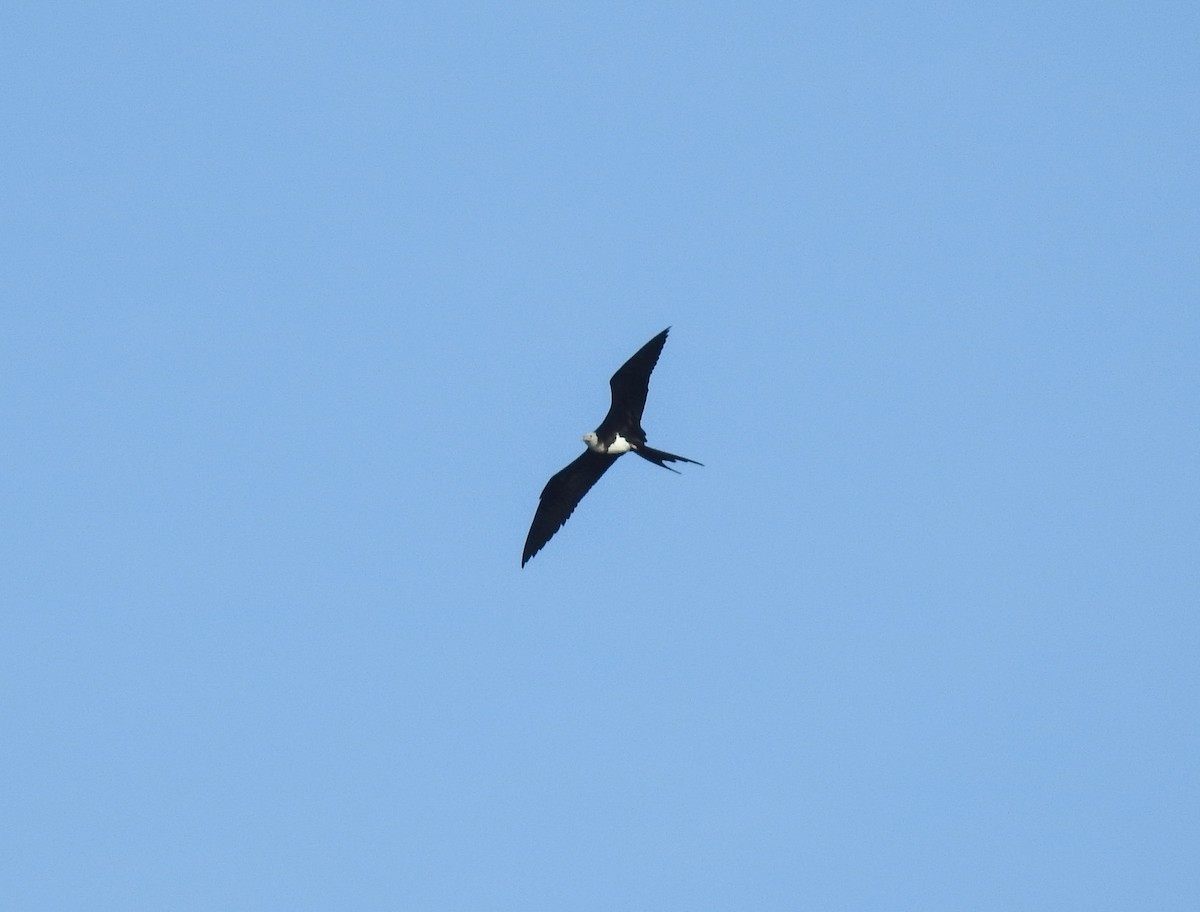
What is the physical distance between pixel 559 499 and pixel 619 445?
4.91 ft

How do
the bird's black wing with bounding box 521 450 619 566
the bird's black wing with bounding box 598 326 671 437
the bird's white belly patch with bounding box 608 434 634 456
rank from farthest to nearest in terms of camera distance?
the bird's black wing with bounding box 521 450 619 566 < the bird's white belly patch with bounding box 608 434 634 456 < the bird's black wing with bounding box 598 326 671 437

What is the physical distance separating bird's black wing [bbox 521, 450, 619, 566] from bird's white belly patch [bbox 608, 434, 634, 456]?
1.94 feet

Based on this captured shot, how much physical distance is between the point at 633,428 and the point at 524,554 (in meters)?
2.53

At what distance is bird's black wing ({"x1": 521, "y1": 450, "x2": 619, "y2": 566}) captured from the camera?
23.2 meters

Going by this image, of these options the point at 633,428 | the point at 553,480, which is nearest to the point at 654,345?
the point at 633,428

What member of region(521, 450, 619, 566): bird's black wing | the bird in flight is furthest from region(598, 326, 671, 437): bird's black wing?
region(521, 450, 619, 566): bird's black wing

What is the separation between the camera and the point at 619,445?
22453mm

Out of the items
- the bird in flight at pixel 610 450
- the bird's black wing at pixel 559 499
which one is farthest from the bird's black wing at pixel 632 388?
the bird's black wing at pixel 559 499

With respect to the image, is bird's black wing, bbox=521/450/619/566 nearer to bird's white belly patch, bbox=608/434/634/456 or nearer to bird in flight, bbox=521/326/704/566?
bird in flight, bbox=521/326/704/566

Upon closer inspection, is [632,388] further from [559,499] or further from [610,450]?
[559,499]

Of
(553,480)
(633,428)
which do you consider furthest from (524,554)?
(633,428)

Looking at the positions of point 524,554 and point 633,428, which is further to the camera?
point 524,554

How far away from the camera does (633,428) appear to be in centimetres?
2216

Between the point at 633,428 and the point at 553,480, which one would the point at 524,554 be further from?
the point at 633,428
